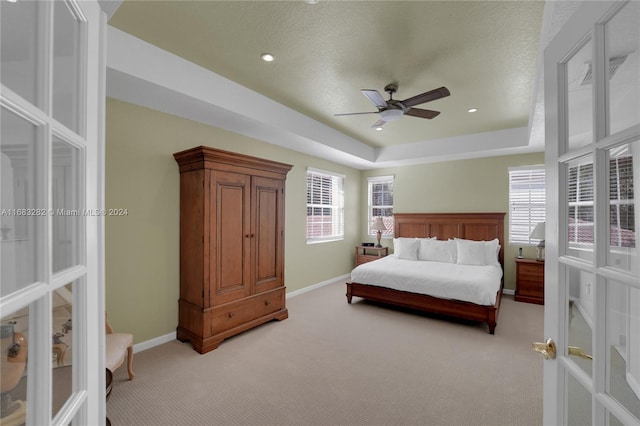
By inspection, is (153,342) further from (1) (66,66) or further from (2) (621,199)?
(2) (621,199)

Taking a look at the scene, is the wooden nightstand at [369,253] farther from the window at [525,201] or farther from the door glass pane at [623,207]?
the door glass pane at [623,207]

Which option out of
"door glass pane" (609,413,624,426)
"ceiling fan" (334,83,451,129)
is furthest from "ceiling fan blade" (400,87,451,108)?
"door glass pane" (609,413,624,426)

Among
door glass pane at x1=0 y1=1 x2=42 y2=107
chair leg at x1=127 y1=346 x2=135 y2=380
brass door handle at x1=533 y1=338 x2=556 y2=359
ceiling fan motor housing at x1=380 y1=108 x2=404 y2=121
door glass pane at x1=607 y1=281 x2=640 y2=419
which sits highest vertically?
ceiling fan motor housing at x1=380 y1=108 x2=404 y2=121

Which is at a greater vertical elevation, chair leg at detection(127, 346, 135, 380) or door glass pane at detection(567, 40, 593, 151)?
door glass pane at detection(567, 40, 593, 151)

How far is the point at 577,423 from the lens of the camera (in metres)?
0.96

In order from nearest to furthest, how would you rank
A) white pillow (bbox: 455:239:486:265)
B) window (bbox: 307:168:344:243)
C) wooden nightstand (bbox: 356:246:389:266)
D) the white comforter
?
the white comforter < white pillow (bbox: 455:239:486:265) < window (bbox: 307:168:344:243) < wooden nightstand (bbox: 356:246:389:266)

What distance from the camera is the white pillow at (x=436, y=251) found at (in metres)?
4.98

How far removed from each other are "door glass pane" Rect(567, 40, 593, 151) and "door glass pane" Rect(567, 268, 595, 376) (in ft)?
1.39

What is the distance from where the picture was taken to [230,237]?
320 cm

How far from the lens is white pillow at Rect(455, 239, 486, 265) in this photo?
4.66m

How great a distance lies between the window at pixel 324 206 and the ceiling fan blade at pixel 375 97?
98.4 inches

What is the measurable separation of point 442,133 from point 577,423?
4.56 metres

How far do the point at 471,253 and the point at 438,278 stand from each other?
53.2 inches

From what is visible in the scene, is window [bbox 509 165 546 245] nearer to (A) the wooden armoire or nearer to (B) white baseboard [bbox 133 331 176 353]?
(A) the wooden armoire
